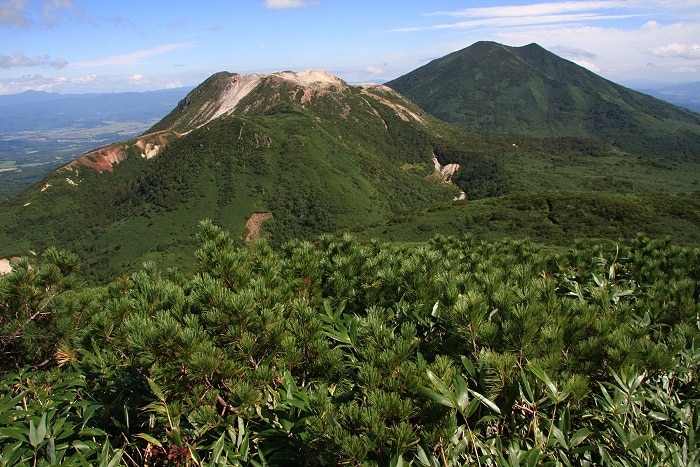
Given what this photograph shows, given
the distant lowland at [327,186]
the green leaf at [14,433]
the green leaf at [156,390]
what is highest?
the green leaf at [156,390]

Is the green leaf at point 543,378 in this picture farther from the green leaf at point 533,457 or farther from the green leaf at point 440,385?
the green leaf at point 440,385

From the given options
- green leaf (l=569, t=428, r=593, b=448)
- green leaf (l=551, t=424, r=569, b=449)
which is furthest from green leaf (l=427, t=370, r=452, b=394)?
green leaf (l=569, t=428, r=593, b=448)

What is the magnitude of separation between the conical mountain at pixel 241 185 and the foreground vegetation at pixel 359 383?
2655 inches

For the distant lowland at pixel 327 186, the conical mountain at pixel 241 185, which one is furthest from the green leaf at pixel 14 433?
the conical mountain at pixel 241 185

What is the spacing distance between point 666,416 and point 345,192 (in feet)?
305

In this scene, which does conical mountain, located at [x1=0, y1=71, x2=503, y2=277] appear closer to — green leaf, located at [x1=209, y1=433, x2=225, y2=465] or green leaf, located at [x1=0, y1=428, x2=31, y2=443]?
green leaf, located at [x1=0, y1=428, x2=31, y2=443]

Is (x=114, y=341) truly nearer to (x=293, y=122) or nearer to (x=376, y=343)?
(x=376, y=343)

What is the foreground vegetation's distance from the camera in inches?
96.9

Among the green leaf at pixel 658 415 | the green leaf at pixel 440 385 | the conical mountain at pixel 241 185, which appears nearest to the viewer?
the green leaf at pixel 440 385

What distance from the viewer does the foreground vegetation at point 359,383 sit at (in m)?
2.46

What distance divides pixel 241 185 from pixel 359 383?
9479cm

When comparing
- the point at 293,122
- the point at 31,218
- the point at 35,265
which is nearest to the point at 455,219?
the point at 293,122

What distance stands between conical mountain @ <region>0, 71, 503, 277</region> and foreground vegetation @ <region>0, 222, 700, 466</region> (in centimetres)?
6745

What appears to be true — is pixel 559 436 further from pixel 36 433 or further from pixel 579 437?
pixel 36 433
